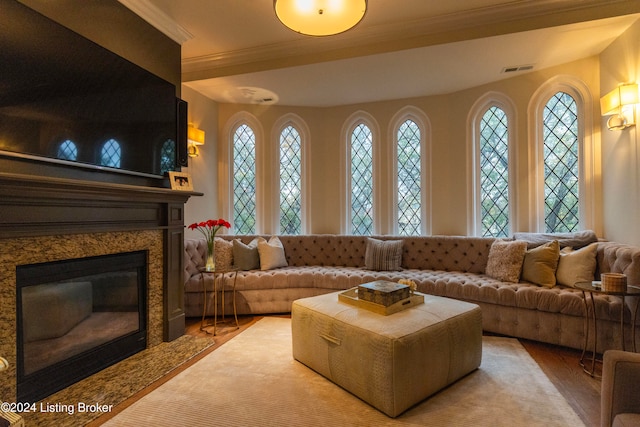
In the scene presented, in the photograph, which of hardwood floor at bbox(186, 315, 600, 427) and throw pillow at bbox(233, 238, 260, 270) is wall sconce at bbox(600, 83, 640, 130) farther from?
throw pillow at bbox(233, 238, 260, 270)

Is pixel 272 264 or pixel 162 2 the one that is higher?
pixel 162 2

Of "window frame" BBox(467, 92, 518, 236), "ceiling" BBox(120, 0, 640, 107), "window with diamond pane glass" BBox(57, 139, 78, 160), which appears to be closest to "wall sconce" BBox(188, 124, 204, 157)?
"ceiling" BBox(120, 0, 640, 107)

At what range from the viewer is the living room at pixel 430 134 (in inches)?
105

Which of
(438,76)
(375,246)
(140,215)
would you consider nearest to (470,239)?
(375,246)

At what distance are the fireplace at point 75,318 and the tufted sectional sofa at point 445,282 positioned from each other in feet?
2.77

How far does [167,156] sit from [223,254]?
139cm

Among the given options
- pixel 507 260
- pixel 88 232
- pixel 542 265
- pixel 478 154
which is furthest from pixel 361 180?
pixel 88 232

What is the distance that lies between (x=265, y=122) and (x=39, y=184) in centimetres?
322

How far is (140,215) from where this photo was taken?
259 centimetres

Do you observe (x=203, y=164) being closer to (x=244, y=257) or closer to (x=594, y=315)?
(x=244, y=257)

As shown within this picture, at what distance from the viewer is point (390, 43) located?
3.08 m

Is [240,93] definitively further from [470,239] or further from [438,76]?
[470,239]

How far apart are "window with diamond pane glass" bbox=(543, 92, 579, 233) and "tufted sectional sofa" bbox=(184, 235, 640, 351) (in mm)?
672

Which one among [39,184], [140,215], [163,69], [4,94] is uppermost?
[163,69]
